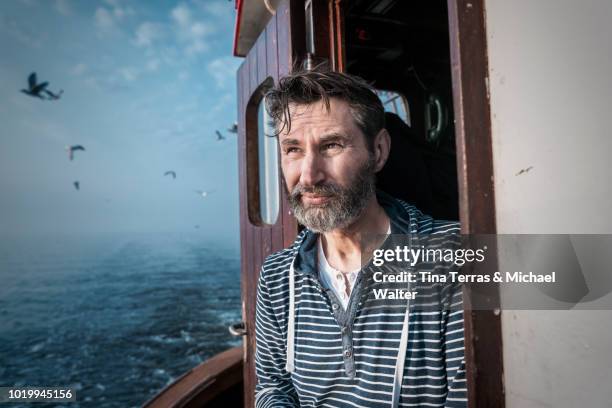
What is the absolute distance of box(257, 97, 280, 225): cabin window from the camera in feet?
8.55

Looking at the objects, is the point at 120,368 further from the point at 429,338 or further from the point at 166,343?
the point at 429,338

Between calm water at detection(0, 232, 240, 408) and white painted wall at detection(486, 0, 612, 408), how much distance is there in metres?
13.6

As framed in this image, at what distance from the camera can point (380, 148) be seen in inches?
66.6

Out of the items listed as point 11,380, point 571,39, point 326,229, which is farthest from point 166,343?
point 571,39

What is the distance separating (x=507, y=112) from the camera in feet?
2.77

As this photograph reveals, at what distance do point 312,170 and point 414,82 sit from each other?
2810 millimetres

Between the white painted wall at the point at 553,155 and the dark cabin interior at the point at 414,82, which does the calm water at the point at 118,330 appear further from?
the white painted wall at the point at 553,155

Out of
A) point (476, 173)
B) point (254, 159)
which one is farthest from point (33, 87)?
point (476, 173)

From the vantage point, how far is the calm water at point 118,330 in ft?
46.6

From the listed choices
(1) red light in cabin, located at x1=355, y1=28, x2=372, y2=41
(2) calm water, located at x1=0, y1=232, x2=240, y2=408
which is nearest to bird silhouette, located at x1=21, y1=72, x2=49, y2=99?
(2) calm water, located at x1=0, y1=232, x2=240, y2=408

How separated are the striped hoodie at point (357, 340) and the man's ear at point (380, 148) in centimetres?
15

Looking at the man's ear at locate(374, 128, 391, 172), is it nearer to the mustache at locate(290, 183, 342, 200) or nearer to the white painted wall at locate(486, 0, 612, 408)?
the mustache at locate(290, 183, 342, 200)

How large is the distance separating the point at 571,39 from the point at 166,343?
19.5 meters

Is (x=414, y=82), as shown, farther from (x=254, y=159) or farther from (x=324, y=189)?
(x=324, y=189)
